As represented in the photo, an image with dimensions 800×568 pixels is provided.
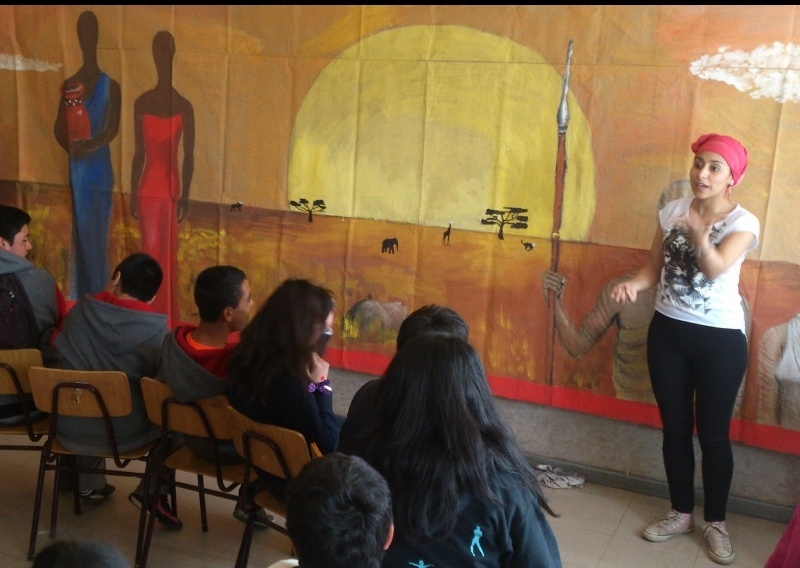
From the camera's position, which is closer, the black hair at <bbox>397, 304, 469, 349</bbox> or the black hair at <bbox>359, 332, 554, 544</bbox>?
the black hair at <bbox>359, 332, 554, 544</bbox>

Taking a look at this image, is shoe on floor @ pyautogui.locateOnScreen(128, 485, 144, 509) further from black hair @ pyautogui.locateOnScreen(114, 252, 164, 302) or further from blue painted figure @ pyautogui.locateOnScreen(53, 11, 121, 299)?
blue painted figure @ pyautogui.locateOnScreen(53, 11, 121, 299)

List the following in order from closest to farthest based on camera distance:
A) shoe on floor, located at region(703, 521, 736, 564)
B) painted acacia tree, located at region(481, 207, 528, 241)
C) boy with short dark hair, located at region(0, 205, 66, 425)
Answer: shoe on floor, located at region(703, 521, 736, 564) → boy with short dark hair, located at region(0, 205, 66, 425) → painted acacia tree, located at region(481, 207, 528, 241)

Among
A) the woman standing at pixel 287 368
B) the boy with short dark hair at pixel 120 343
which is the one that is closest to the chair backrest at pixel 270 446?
the woman standing at pixel 287 368

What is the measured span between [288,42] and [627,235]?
5.99ft

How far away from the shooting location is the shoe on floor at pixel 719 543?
2934 millimetres

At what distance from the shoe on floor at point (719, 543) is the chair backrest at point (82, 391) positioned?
2.11 metres

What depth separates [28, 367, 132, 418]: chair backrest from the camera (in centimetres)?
263

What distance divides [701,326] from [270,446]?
1.61 metres

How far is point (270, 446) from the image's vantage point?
2297mm

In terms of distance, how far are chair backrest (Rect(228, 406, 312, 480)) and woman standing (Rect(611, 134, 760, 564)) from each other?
4.27ft

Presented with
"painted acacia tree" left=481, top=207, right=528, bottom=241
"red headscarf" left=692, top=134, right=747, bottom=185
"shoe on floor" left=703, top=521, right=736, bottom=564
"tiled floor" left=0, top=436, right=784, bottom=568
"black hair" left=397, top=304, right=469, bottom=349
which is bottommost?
"tiled floor" left=0, top=436, right=784, bottom=568

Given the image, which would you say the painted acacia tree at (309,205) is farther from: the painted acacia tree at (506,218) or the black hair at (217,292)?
the black hair at (217,292)

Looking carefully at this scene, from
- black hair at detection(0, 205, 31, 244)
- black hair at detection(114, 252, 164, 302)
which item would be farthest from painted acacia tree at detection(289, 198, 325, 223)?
black hair at detection(0, 205, 31, 244)

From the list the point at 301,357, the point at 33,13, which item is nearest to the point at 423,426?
the point at 301,357
